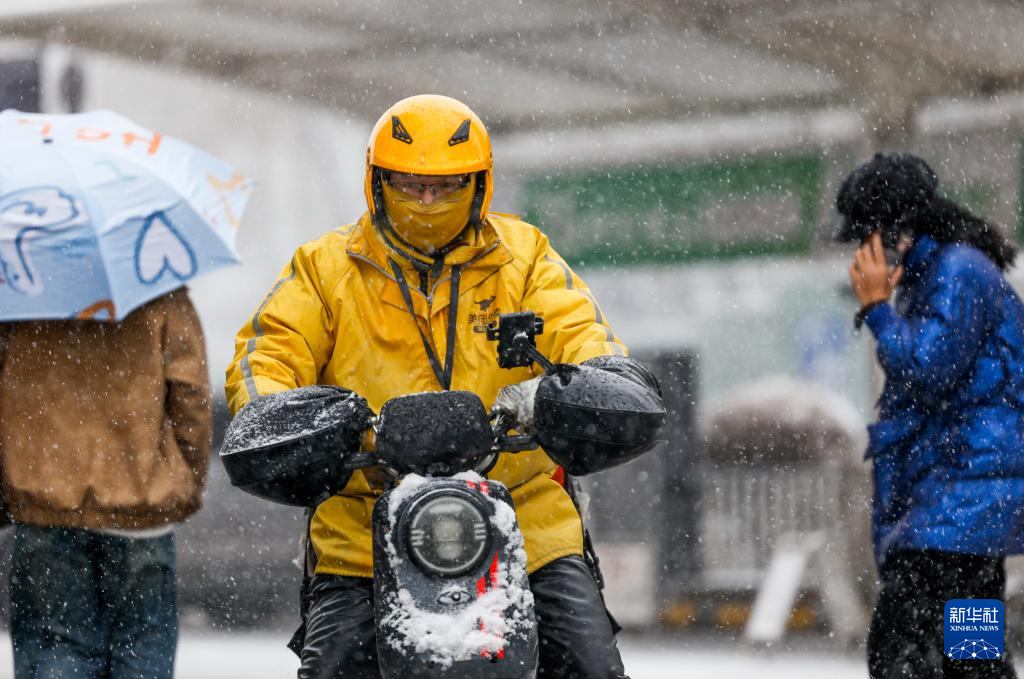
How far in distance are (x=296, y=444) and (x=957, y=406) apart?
7.79 feet

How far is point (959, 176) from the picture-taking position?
6.81 m

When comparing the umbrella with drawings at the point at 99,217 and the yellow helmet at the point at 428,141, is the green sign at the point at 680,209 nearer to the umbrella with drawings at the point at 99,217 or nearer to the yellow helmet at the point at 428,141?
the umbrella with drawings at the point at 99,217

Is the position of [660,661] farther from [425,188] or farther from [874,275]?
[425,188]

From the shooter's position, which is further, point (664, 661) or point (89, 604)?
point (664, 661)

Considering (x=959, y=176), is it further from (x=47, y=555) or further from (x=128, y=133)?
(x=47, y=555)

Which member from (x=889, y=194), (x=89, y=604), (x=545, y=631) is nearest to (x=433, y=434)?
(x=545, y=631)

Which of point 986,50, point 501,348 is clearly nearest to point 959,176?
point 986,50

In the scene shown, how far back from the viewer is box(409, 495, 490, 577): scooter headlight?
220cm

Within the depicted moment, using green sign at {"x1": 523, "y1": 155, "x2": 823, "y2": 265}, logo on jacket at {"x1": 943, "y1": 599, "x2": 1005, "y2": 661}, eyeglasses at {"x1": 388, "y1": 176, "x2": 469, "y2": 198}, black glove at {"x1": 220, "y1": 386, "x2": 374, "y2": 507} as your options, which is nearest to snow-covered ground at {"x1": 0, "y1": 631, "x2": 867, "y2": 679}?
green sign at {"x1": 523, "y1": 155, "x2": 823, "y2": 265}

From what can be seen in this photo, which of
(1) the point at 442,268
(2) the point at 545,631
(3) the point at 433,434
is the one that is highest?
(1) the point at 442,268

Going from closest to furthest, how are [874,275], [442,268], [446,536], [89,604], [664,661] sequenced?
[446,536] < [442,268] < [874,275] < [89,604] < [664,661]

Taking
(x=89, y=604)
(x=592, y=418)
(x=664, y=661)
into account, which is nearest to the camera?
(x=592, y=418)

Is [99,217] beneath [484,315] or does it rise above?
above

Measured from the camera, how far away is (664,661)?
7199 mm
